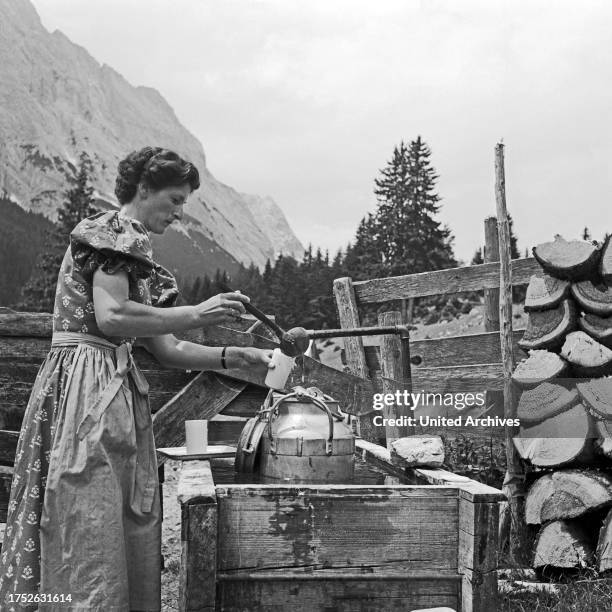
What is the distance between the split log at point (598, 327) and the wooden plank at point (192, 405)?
6.94 feet

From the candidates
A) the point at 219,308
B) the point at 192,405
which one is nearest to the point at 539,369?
the point at 192,405

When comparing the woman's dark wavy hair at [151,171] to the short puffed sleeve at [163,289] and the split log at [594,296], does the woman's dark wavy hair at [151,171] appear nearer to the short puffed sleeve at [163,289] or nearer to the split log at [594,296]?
the short puffed sleeve at [163,289]

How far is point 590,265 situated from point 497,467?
5.38 feet

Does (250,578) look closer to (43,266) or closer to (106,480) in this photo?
(106,480)

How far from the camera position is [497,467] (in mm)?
5195

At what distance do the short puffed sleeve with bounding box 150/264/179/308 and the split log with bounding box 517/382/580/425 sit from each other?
2603mm

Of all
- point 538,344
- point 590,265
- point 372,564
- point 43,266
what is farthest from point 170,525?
point 43,266

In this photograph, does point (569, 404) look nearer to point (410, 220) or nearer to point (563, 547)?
point (563, 547)

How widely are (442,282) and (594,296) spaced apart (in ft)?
5.79

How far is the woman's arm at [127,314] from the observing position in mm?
2104

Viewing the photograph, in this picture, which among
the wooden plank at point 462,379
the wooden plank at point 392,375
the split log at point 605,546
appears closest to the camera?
the split log at point 605,546

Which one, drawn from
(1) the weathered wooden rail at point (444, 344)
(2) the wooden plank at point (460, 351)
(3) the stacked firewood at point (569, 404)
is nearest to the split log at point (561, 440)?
(3) the stacked firewood at point (569, 404)

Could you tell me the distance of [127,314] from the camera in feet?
6.92

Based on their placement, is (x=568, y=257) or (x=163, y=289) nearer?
(x=163, y=289)
